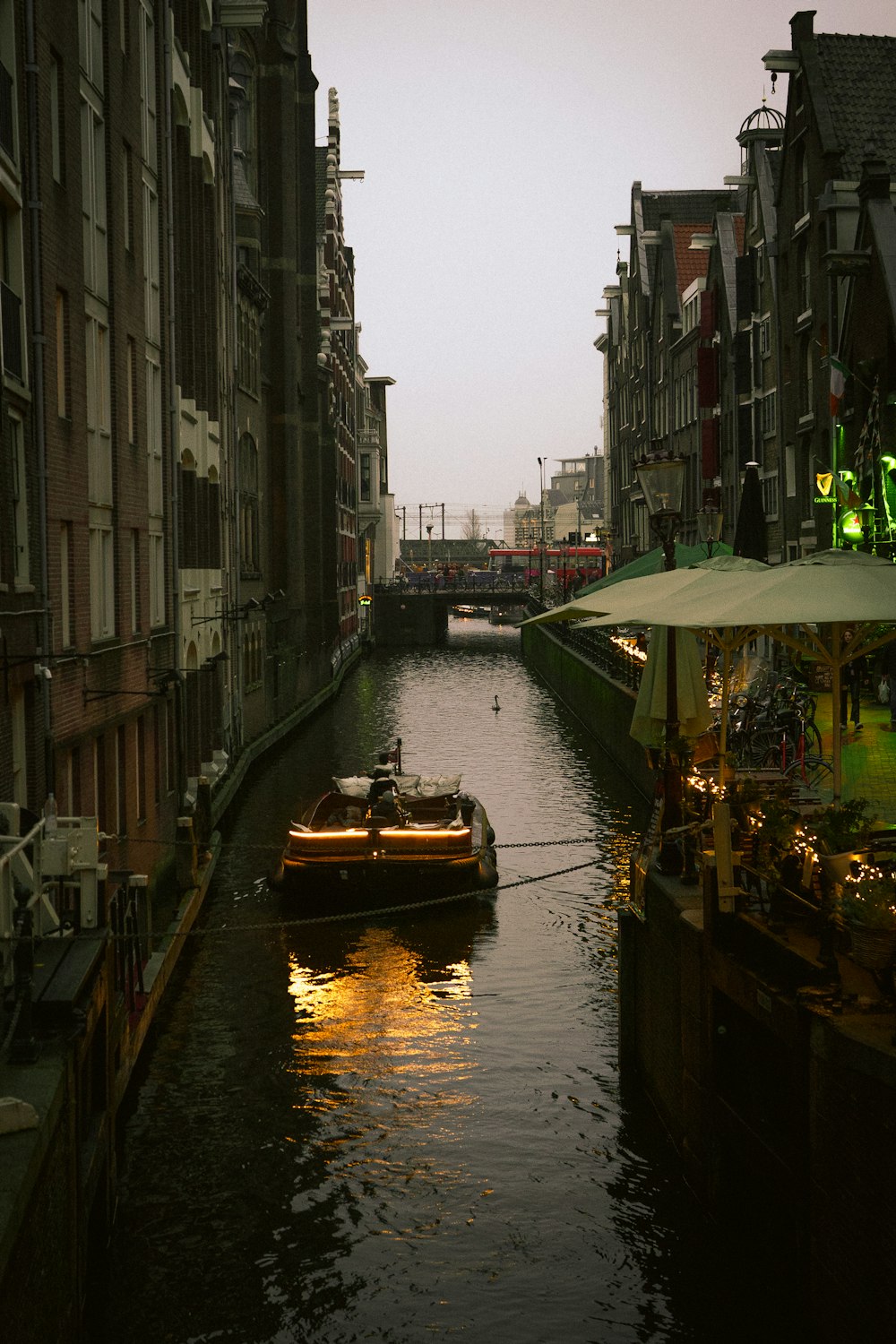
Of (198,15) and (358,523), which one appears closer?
(198,15)

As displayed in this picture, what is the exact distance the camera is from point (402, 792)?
27.5 m

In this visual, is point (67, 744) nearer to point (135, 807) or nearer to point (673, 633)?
point (135, 807)

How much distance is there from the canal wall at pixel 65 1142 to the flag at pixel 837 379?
2014 centimetres

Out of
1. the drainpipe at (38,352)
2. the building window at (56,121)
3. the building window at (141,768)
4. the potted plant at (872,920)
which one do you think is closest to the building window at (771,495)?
the building window at (141,768)

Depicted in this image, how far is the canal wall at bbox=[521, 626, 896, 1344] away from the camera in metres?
8.86

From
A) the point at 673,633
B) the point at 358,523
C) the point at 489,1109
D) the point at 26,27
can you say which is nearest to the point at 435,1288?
the point at 489,1109

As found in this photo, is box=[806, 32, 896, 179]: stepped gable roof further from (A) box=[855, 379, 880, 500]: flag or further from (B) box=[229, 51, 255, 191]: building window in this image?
(B) box=[229, 51, 255, 191]: building window

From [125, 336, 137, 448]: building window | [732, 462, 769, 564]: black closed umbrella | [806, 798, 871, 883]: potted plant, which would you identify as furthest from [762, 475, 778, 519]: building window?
[806, 798, 871, 883]: potted plant

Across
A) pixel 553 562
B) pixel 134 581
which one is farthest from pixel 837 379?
pixel 553 562

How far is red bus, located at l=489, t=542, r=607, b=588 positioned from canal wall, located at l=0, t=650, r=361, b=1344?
97.6 m

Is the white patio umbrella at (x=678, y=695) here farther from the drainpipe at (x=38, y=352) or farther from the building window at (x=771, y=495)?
the building window at (x=771, y=495)

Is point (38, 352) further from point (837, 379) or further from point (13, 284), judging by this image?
Result: point (837, 379)

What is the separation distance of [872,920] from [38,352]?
11.7 metres

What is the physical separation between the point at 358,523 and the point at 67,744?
80.8 m
